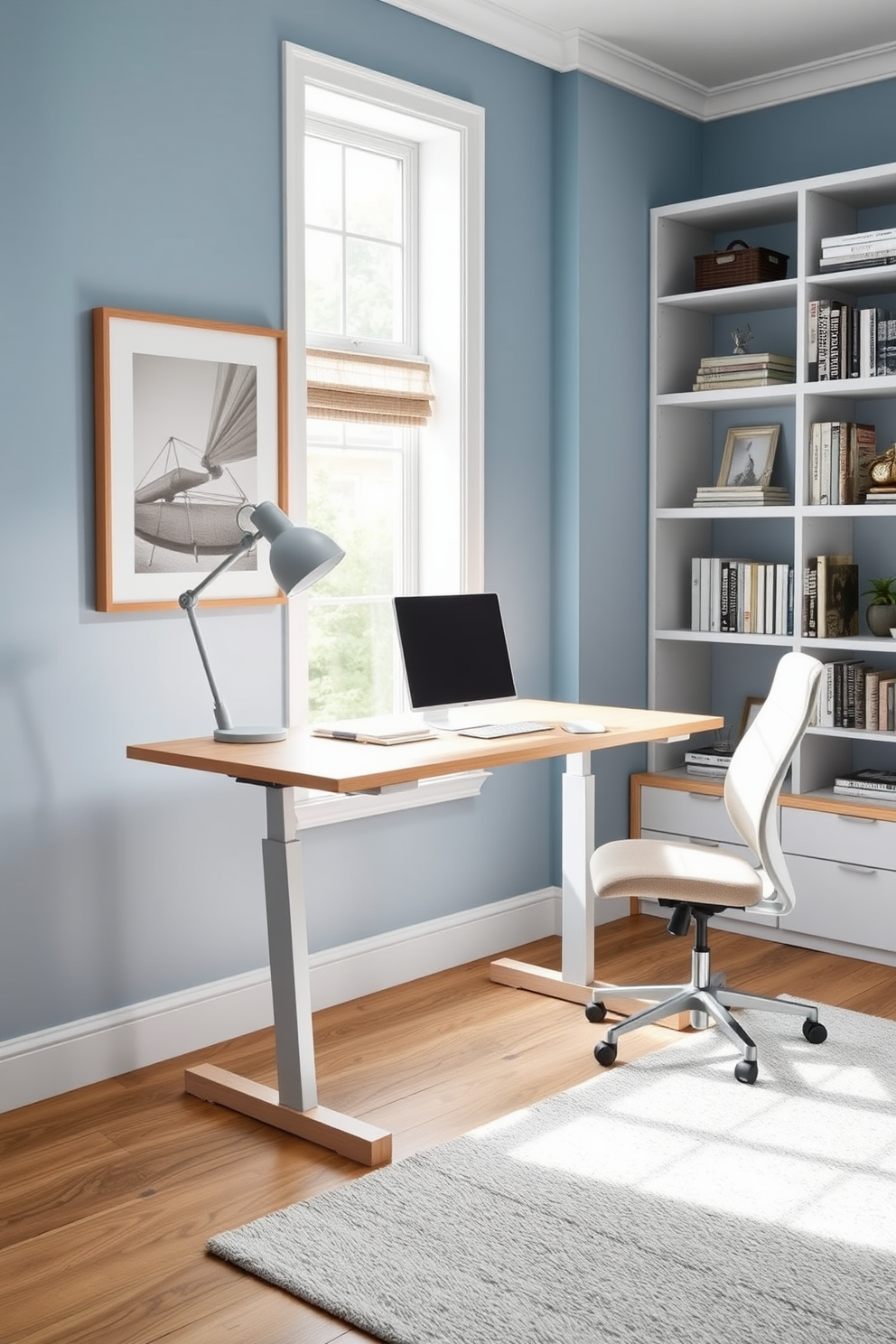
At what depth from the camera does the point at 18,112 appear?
2857 mm

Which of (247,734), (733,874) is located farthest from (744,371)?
(247,734)

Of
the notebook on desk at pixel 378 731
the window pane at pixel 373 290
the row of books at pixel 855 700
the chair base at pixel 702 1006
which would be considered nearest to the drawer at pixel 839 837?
the row of books at pixel 855 700

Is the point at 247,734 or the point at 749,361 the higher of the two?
the point at 749,361

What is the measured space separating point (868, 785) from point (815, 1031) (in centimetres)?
109

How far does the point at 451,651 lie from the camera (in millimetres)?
3479

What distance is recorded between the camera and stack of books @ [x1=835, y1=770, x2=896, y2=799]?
13.5 feet

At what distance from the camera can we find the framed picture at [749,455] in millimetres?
4535

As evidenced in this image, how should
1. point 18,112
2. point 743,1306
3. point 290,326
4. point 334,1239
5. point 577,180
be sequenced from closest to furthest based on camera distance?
point 743,1306 < point 334,1239 < point 18,112 < point 290,326 < point 577,180

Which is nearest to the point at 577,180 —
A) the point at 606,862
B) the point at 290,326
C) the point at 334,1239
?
the point at 290,326

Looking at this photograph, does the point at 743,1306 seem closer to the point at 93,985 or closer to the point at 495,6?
the point at 93,985

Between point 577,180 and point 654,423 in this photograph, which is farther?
point 654,423

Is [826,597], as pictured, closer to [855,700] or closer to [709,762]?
[855,700]

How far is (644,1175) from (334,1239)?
2.10ft

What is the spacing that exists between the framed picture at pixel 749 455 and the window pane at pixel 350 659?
4.60ft
